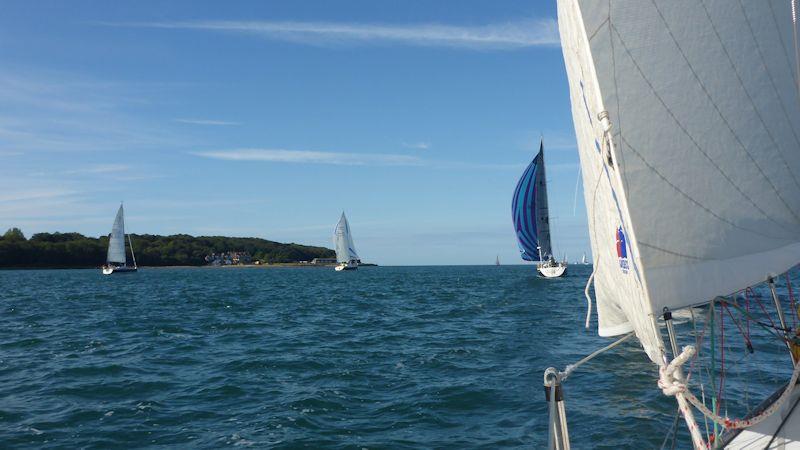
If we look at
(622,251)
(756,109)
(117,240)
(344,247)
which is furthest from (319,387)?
(344,247)

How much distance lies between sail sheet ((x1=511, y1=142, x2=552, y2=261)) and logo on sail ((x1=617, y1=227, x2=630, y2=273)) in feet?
167

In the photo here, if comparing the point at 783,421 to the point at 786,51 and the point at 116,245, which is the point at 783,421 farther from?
the point at 116,245

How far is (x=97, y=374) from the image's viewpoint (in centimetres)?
1268

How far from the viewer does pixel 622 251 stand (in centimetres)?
402

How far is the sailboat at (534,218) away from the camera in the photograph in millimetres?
54156

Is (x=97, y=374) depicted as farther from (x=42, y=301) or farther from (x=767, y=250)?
(x=42, y=301)

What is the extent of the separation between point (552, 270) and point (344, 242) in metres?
60.6

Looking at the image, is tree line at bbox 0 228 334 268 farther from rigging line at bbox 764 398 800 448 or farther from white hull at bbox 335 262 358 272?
rigging line at bbox 764 398 800 448

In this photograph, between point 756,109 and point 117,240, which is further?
point 117,240

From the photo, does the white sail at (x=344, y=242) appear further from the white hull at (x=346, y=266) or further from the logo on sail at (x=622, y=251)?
the logo on sail at (x=622, y=251)

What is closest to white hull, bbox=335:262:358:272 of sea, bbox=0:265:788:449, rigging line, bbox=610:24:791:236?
sea, bbox=0:265:788:449

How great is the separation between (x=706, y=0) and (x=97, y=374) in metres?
13.5

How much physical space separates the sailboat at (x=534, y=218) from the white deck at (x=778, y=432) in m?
50.0

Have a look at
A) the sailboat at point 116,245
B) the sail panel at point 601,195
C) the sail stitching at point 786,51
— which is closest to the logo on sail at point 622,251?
the sail panel at point 601,195
